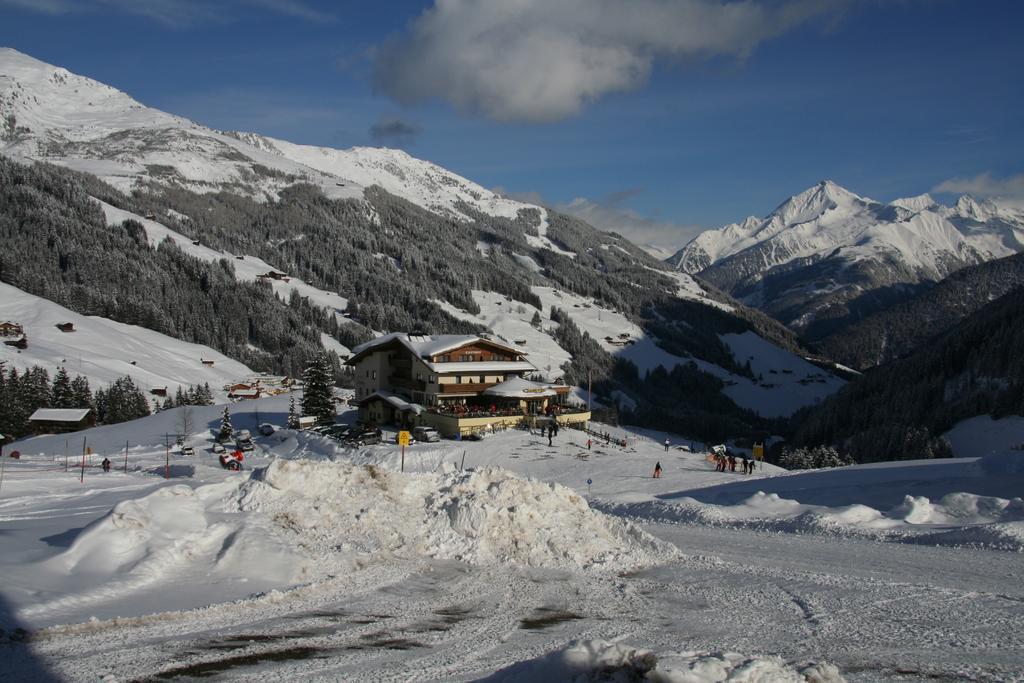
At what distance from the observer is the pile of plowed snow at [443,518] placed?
58.3ft

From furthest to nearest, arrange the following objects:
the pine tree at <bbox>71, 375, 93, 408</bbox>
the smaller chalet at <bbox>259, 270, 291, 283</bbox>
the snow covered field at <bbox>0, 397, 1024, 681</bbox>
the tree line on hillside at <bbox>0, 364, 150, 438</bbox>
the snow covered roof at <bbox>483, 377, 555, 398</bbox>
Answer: the smaller chalet at <bbox>259, 270, 291, 283</bbox>, the pine tree at <bbox>71, 375, 93, 408</bbox>, the tree line on hillside at <bbox>0, 364, 150, 438</bbox>, the snow covered roof at <bbox>483, 377, 555, 398</bbox>, the snow covered field at <bbox>0, 397, 1024, 681</bbox>

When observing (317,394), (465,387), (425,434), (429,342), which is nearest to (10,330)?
(317,394)

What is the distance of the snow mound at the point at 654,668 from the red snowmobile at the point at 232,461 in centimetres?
3329

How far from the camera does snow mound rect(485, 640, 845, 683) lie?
28.0 ft

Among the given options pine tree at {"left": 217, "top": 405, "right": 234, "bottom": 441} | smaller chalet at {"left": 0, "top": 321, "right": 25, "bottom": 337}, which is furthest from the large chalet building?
smaller chalet at {"left": 0, "top": 321, "right": 25, "bottom": 337}

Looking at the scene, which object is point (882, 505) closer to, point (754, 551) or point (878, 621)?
point (754, 551)

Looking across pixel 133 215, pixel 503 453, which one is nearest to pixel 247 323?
pixel 133 215

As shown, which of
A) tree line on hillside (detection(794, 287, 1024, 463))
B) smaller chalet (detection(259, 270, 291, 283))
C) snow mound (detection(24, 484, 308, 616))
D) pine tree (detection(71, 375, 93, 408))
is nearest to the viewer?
snow mound (detection(24, 484, 308, 616))

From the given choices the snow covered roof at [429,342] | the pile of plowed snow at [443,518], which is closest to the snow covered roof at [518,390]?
the snow covered roof at [429,342]

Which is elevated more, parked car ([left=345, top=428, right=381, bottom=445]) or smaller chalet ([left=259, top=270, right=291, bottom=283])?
smaller chalet ([left=259, top=270, right=291, bottom=283])

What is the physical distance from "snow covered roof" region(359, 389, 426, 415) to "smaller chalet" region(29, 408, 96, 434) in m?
32.0

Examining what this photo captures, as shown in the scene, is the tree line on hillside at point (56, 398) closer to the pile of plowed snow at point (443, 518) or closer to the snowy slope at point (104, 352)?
the snowy slope at point (104, 352)

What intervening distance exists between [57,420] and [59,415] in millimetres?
622

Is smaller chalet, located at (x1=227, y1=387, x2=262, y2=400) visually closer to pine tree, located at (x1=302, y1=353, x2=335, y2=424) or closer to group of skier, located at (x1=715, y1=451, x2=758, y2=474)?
pine tree, located at (x1=302, y1=353, x2=335, y2=424)
